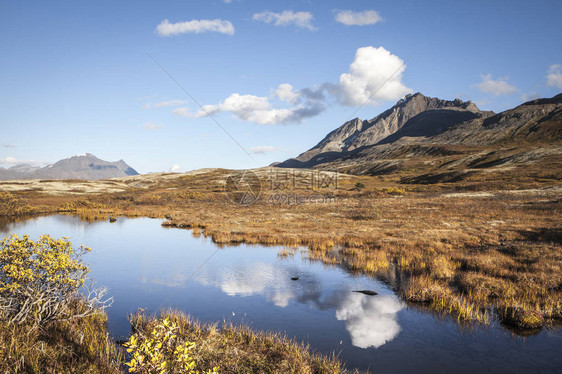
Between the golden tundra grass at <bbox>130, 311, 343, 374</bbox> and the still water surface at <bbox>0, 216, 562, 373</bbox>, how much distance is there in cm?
124

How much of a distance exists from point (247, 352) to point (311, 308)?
18.6 feet

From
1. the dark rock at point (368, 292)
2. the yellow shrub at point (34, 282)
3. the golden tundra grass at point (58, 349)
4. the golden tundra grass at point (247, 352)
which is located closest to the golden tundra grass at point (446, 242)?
the dark rock at point (368, 292)

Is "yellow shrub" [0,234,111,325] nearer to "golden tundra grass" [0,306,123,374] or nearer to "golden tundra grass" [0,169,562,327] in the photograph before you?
"golden tundra grass" [0,306,123,374]

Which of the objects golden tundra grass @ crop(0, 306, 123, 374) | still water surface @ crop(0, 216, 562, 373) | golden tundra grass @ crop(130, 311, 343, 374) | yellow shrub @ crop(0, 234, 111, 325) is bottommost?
still water surface @ crop(0, 216, 562, 373)

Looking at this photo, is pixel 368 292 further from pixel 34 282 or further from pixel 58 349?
pixel 34 282

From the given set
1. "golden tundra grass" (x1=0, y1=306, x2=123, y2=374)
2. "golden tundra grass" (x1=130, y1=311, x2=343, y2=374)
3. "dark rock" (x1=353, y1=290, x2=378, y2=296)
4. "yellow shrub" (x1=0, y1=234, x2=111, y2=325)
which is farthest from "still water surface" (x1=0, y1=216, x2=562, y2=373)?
"yellow shrub" (x1=0, y1=234, x2=111, y2=325)

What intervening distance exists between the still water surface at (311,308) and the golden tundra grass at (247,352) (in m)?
1.24

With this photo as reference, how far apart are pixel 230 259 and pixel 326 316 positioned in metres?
12.7

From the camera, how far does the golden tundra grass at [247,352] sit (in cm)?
967

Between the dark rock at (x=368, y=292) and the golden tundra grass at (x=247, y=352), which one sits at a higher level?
the golden tundra grass at (x=247, y=352)

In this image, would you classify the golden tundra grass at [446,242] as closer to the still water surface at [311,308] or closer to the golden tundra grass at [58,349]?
Answer: the still water surface at [311,308]

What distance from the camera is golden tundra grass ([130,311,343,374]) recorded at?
31.7 feet

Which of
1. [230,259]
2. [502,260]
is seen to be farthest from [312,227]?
[502,260]

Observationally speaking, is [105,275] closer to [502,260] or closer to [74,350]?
[74,350]
